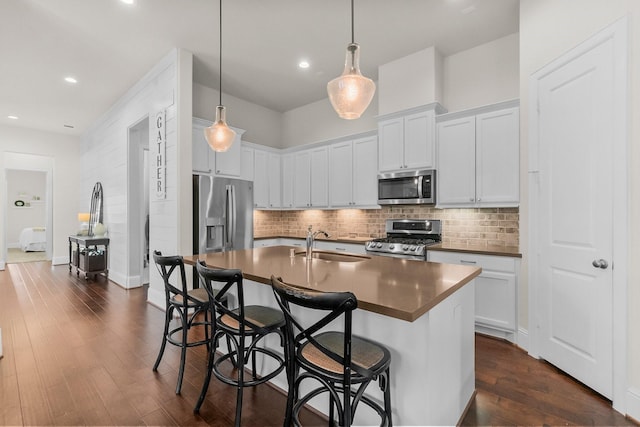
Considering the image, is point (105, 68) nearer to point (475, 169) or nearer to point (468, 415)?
point (475, 169)

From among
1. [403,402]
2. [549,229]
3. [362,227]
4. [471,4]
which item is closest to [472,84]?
[471,4]

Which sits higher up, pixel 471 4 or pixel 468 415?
pixel 471 4

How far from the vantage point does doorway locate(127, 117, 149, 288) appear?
17.1 feet

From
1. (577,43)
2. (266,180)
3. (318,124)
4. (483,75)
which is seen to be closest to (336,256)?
(577,43)

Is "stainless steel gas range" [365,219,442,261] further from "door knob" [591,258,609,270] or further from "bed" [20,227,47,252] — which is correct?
"bed" [20,227,47,252]

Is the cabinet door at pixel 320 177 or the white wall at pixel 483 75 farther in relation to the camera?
the cabinet door at pixel 320 177

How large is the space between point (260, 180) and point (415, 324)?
170 inches

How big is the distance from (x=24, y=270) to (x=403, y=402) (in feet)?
28.2

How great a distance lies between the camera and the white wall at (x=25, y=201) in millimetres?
9883

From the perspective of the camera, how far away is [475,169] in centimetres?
345

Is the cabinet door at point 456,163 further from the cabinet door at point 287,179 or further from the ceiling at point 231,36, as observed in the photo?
the cabinet door at point 287,179

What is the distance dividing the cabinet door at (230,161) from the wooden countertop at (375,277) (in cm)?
219

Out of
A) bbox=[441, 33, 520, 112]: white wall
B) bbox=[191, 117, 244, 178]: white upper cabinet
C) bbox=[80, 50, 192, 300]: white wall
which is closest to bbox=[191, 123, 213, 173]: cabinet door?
bbox=[191, 117, 244, 178]: white upper cabinet

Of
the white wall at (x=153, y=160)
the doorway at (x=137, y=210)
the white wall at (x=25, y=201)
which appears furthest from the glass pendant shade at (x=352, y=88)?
the white wall at (x=25, y=201)
